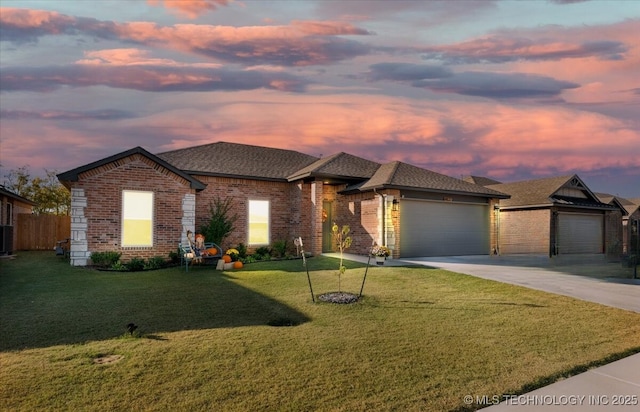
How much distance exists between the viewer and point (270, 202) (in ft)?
61.3

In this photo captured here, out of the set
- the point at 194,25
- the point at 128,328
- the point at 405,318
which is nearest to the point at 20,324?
the point at 128,328

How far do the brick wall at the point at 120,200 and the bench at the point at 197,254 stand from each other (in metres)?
0.66

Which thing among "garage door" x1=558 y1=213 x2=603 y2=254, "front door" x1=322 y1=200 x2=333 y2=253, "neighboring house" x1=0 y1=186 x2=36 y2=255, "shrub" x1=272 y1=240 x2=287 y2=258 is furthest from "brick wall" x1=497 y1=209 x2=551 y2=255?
"neighboring house" x1=0 y1=186 x2=36 y2=255

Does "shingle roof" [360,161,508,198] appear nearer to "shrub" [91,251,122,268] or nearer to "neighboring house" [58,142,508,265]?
"neighboring house" [58,142,508,265]

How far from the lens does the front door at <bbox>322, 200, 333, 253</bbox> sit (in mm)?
19750

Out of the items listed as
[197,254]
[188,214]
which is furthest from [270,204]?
[197,254]

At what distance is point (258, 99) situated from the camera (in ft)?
54.5

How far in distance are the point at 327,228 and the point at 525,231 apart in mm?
13073

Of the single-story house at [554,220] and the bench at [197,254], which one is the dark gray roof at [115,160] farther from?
the single-story house at [554,220]

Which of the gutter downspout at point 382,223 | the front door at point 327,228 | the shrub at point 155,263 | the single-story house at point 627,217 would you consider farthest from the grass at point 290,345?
the single-story house at point 627,217

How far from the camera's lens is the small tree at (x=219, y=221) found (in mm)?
16342

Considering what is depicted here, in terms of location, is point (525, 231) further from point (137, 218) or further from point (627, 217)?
Result: point (137, 218)

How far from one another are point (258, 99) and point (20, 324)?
39.4ft

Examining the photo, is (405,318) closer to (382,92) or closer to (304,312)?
(304,312)
